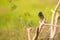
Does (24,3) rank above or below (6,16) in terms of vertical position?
above

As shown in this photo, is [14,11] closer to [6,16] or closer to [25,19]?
[6,16]

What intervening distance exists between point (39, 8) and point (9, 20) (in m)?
0.51

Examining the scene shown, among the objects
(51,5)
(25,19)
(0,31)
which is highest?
(51,5)

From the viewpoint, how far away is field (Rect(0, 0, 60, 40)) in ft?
8.91

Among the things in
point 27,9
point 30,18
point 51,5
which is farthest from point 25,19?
point 51,5

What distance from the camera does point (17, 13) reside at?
120 inches

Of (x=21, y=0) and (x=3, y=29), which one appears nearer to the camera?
(x=3, y=29)

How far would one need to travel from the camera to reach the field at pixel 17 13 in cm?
271

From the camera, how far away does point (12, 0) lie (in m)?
2.83

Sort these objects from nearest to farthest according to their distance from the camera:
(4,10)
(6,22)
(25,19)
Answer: (25,19) < (6,22) < (4,10)

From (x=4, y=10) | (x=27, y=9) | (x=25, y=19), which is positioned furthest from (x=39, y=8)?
(x=4, y=10)

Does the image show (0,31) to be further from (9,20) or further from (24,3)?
(24,3)

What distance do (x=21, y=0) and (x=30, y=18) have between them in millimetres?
440

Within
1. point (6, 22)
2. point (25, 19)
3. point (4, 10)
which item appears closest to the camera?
point (25, 19)
